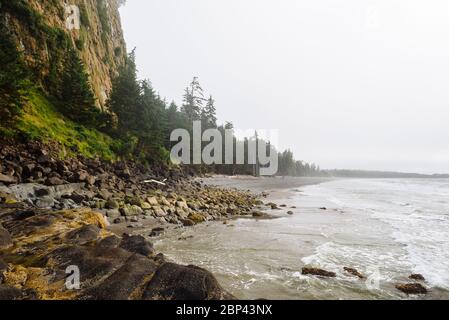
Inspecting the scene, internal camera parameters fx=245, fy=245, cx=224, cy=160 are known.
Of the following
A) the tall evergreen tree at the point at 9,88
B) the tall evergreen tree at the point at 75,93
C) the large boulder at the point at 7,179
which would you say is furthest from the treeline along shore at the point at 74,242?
the tall evergreen tree at the point at 75,93

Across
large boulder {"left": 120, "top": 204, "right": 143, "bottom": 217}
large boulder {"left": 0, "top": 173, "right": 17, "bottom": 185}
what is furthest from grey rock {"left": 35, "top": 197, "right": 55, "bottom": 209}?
large boulder {"left": 120, "top": 204, "right": 143, "bottom": 217}

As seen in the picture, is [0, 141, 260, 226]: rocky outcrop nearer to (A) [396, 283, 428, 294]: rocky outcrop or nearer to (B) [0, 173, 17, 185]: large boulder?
(B) [0, 173, 17, 185]: large boulder

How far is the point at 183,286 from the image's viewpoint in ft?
12.5

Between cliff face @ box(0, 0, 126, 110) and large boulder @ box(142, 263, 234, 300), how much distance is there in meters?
22.4

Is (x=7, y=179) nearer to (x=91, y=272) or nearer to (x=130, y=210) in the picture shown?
(x=130, y=210)

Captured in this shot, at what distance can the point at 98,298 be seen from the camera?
3.54 meters

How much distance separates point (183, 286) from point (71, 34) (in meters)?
33.2

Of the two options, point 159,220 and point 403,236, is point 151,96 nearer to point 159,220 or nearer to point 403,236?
point 159,220

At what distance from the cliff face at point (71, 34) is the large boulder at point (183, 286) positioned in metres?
22.4

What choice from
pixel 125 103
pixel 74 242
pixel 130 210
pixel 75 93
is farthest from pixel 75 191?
pixel 125 103

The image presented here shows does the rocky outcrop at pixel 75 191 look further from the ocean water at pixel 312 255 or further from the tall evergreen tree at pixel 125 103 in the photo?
the tall evergreen tree at pixel 125 103

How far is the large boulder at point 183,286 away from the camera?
12.1 ft

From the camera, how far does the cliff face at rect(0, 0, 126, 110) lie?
20.9 meters

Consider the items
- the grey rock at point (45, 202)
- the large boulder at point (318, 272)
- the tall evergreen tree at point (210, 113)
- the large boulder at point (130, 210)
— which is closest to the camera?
the large boulder at point (318, 272)
